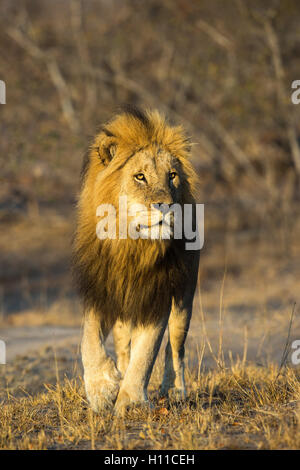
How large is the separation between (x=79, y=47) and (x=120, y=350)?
44.2 feet

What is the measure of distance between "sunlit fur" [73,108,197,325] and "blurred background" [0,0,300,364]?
7966 mm

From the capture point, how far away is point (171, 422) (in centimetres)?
381

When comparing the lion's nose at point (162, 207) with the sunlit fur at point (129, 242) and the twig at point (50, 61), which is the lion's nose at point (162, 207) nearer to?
the sunlit fur at point (129, 242)

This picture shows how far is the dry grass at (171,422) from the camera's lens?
3.38 meters

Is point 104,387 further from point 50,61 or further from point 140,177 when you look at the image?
point 50,61

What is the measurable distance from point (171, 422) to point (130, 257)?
A: 1.05m

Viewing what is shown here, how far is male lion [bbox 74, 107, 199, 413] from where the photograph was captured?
4090 millimetres

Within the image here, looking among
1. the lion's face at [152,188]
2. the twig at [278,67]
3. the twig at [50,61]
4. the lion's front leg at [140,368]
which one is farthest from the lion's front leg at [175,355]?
the twig at [50,61]

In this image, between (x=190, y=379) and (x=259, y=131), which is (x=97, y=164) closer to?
(x=190, y=379)

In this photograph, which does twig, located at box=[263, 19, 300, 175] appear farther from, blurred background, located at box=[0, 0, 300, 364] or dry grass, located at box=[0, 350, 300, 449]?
dry grass, located at box=[0, 350, 300, 449]

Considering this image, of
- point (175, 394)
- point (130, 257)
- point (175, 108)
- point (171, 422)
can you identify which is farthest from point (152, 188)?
point (175, 108)

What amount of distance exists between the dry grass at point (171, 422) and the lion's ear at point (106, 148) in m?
1.61

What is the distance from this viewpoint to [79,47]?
55.4ft
